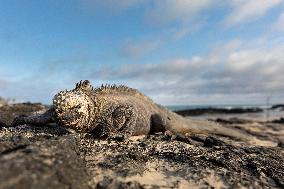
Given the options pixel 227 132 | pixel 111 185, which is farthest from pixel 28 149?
pixel 227 132

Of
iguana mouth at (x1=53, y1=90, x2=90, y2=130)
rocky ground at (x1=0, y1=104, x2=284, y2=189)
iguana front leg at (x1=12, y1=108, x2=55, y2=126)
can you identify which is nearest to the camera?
rocky ground at (x1=0, y1=104, x2=284, y2=189)

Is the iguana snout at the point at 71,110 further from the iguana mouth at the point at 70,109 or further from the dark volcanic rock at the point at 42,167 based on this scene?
the dark volcanic rock at the point at 42,167

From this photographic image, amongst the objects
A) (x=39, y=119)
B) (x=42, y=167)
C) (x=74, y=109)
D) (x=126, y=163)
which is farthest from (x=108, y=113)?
(x=42, y=167)

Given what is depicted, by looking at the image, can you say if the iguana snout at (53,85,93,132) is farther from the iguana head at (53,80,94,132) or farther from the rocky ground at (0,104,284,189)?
the rocky ground at (0,104,284,189)

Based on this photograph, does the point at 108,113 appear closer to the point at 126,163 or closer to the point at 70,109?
the point at 70,109

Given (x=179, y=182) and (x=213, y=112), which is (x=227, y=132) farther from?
(x=213, y=112)

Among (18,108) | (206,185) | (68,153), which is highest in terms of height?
(18,108)

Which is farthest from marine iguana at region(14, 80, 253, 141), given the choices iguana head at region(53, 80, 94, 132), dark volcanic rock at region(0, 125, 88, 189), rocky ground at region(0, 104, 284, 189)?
dark volcanic rock at region(0, 125, 88, 189)
